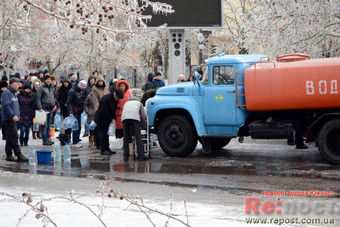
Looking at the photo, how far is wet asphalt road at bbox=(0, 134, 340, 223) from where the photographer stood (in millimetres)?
11099

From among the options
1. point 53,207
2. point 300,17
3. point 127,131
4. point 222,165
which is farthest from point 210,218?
point 300,17

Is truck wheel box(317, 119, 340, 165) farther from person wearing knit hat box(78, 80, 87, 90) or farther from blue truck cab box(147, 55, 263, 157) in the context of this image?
person wearing knit hat box(78, 80, 87, 90)

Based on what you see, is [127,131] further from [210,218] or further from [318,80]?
[210,218]

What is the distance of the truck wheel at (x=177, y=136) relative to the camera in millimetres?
15523

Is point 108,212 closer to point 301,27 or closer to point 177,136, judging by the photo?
point 177,136

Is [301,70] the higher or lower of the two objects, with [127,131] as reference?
higher

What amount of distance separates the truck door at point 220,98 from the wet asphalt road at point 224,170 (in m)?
0.95

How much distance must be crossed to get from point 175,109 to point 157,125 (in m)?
0.74

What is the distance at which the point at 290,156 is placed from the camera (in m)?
15.5

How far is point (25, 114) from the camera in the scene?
62.1 feet

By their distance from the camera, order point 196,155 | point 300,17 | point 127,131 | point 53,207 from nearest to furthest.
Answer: point 53,207 → point 127,131 → point 196,155 → point 300,17

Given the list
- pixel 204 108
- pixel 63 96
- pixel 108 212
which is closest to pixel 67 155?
pixel 204 108

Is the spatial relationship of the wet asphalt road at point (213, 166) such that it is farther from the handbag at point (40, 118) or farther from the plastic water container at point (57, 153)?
the handbag at point (40, 118)

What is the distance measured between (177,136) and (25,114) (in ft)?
17.9
